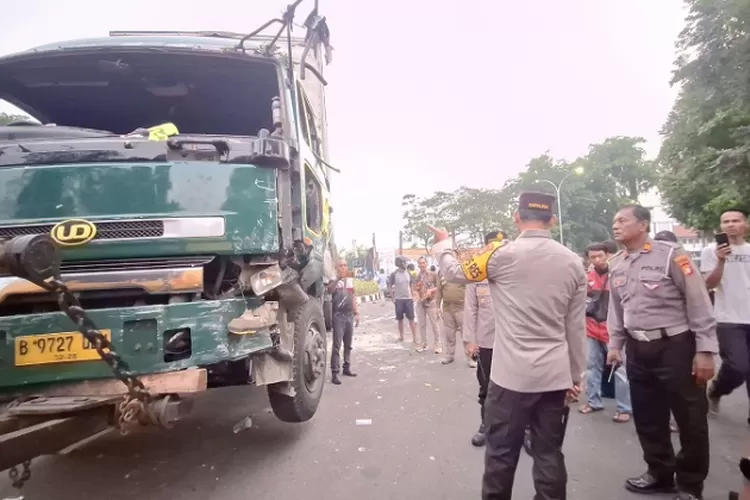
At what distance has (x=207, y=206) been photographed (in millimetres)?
2641

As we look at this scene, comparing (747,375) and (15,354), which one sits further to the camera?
(747,375)

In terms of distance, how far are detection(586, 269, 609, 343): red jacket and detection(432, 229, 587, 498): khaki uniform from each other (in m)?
2.39

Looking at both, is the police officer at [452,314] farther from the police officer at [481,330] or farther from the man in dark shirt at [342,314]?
the police officer at [481,330]

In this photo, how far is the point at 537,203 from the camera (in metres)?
2.41

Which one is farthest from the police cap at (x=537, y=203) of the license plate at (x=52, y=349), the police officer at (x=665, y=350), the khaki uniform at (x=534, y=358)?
the license plate at (x=52, y=349)

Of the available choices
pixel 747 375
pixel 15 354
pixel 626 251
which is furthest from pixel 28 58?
pixel 747 375

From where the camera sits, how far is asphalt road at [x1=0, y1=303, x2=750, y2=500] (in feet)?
9.49

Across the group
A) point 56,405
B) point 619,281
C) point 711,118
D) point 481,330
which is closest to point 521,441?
point 619,281

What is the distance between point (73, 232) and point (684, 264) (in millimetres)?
3323

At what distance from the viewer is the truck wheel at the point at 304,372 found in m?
3.35

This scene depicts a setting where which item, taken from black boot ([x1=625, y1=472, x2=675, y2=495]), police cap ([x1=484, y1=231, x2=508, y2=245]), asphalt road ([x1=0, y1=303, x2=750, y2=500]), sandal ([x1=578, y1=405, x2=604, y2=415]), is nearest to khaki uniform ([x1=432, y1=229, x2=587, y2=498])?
asphalt road ([x1=0, y1=303, x2=750, y2=500])

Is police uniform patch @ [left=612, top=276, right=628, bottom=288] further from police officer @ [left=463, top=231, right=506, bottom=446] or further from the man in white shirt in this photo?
the man in white shirt

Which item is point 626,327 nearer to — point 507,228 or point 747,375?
point 747,375

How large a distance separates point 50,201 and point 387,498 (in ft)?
8.10
